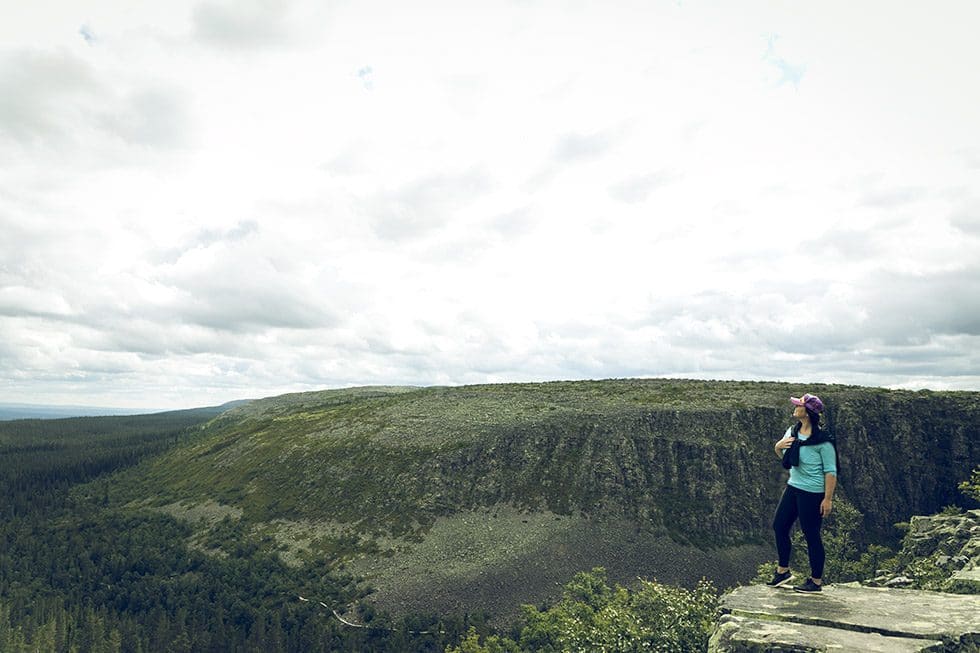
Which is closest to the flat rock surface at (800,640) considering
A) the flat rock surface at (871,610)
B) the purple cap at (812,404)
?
the flat rock surface at (871,610)

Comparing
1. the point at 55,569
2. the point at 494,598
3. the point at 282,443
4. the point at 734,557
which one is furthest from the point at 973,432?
the point at 55,569

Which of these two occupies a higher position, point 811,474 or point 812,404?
point 812,404

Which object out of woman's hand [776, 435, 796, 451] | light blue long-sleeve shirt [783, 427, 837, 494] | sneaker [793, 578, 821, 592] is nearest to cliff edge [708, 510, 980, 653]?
sneaker [793, 578, 821, 592]

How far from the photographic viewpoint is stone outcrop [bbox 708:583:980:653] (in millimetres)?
12711

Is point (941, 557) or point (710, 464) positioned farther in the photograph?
point (710, 464)

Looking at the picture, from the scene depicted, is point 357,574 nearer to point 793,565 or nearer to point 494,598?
point 494,598

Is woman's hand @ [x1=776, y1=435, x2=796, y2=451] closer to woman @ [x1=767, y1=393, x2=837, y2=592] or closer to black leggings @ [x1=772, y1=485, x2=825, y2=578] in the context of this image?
woman @ [x1=767, y1=393, x2=837, y2=592]

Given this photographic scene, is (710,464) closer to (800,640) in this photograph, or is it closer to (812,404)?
(812,404)

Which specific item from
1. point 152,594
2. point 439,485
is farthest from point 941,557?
point 152,594

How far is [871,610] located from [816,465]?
4040mm

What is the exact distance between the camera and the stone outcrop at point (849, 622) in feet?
41.7

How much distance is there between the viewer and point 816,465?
1592 centimetres

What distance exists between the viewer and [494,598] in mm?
76000

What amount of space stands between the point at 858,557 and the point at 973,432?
47119 mm
